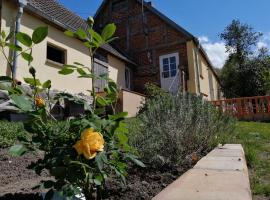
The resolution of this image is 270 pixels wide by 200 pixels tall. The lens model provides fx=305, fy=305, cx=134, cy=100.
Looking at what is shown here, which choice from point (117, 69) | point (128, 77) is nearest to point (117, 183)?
point (117, 69)

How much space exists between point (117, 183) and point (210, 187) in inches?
26.6

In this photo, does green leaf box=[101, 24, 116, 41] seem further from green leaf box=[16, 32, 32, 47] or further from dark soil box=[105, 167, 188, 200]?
dark soil box=[105, 167, 188, 200]

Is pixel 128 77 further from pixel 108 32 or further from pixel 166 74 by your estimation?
pixel 108 32

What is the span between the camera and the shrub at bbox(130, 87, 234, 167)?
2825 millimetres

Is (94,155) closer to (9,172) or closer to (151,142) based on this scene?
(151,142)

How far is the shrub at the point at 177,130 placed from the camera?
2825 mm

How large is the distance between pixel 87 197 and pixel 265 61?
25005 mm

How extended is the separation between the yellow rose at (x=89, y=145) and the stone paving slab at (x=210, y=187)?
581mm

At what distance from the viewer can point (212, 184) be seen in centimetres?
189

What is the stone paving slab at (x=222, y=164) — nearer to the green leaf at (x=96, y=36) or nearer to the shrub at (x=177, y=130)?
the shrub at (x=177, y=130)

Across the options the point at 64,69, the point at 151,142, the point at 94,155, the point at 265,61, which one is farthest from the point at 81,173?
the point at 265,61

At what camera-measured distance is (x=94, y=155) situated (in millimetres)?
1243

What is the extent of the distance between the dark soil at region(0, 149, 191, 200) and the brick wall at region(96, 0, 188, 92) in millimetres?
12875

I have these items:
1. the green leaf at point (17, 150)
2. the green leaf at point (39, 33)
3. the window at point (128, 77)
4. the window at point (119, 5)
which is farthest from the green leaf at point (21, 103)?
the window at point (119, 5)
